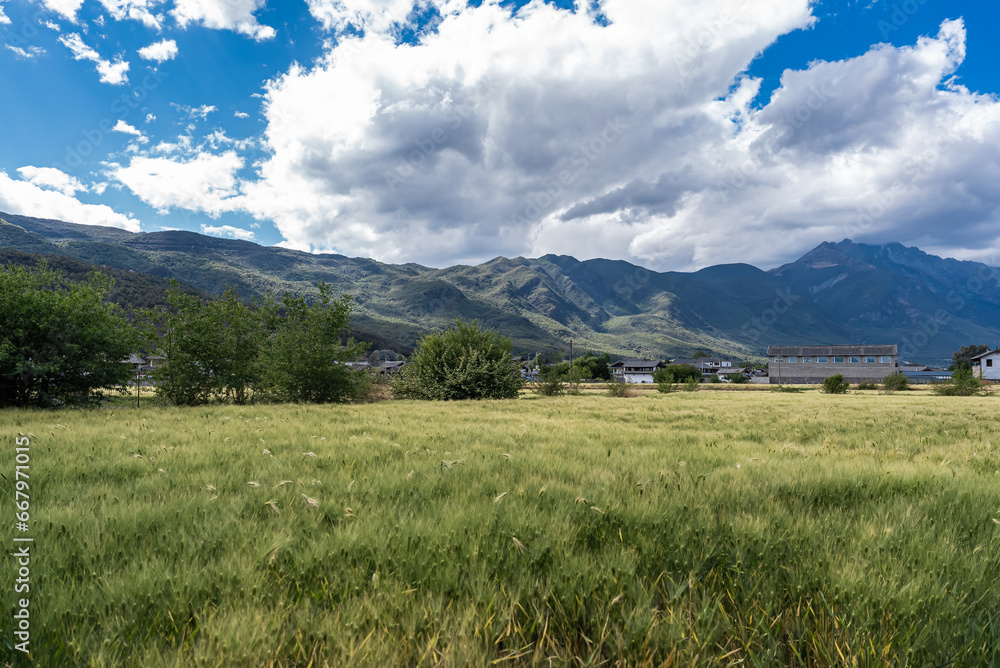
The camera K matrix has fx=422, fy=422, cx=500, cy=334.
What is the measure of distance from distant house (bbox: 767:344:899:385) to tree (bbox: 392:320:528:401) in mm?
84856

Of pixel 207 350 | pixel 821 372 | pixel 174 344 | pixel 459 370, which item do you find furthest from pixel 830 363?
pixel 174 344

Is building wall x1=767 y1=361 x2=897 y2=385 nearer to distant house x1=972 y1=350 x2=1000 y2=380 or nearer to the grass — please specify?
distant house x1=972 y1=350 x2=1000 y2=380

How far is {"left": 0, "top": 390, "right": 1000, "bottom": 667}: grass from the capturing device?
1758 millimetres

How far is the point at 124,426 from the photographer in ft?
26.5

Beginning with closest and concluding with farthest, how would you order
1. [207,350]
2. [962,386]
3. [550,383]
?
[207,350], [550,383], [962,386]

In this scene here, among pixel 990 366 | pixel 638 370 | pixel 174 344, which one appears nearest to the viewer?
pixel 174 344

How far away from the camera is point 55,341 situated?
572 inches

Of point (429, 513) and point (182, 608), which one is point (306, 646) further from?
point (429, 513)

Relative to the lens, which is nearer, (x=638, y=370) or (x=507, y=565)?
(x=507, y=565)

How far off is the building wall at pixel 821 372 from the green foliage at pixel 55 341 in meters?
105

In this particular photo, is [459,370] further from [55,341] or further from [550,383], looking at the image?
[55,341]

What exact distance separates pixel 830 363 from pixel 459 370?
9897cm

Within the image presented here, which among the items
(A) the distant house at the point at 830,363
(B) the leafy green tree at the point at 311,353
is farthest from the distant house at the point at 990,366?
(B) the leafy green tree at the point at 311,353

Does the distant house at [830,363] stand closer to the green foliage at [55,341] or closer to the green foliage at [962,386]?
the green foliage at [962,386]
